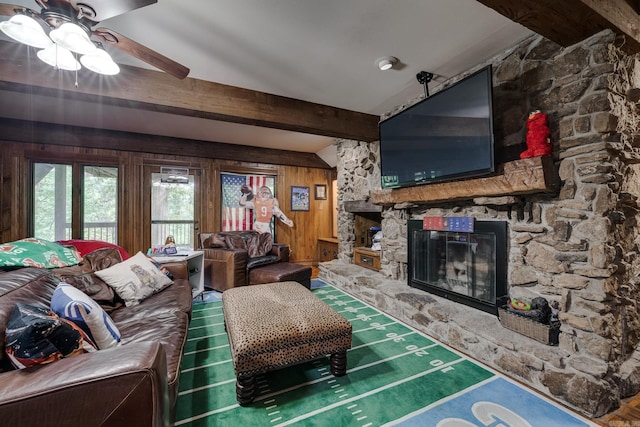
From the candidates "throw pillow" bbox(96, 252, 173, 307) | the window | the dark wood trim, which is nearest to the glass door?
the dark wood trim

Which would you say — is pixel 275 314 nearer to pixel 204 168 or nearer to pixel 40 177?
pixel 204 168

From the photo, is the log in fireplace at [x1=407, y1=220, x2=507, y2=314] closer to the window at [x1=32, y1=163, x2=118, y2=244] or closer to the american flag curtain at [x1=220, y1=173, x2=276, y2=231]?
the american flag curtain at [x1=220, y1=173, x2=276, y2=231]

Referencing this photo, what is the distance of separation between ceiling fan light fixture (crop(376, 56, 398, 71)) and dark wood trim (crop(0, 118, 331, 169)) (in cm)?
326

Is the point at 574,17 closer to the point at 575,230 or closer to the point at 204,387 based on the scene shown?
the point at 575,230

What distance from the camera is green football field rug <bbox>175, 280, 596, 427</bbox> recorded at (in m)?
1.40

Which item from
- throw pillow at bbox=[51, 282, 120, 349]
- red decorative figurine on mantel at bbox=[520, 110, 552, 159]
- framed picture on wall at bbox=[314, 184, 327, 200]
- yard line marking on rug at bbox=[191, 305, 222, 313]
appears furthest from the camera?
A: framed picture on wall at bbox=[314, 184, 327, 200]

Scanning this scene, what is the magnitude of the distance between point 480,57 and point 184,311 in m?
3.06

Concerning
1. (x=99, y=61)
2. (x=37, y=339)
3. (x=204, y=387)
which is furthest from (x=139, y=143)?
(x=37, y=339)

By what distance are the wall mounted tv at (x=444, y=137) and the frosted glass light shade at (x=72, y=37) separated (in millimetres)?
2403

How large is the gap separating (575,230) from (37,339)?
8.54ft

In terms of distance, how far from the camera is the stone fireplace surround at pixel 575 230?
1.51 m

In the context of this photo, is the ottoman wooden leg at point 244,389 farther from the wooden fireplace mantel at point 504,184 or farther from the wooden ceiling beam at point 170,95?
the wooden ceiling beam at point 170,95

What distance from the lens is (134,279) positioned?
2.15 m

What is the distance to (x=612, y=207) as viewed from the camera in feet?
4.99
